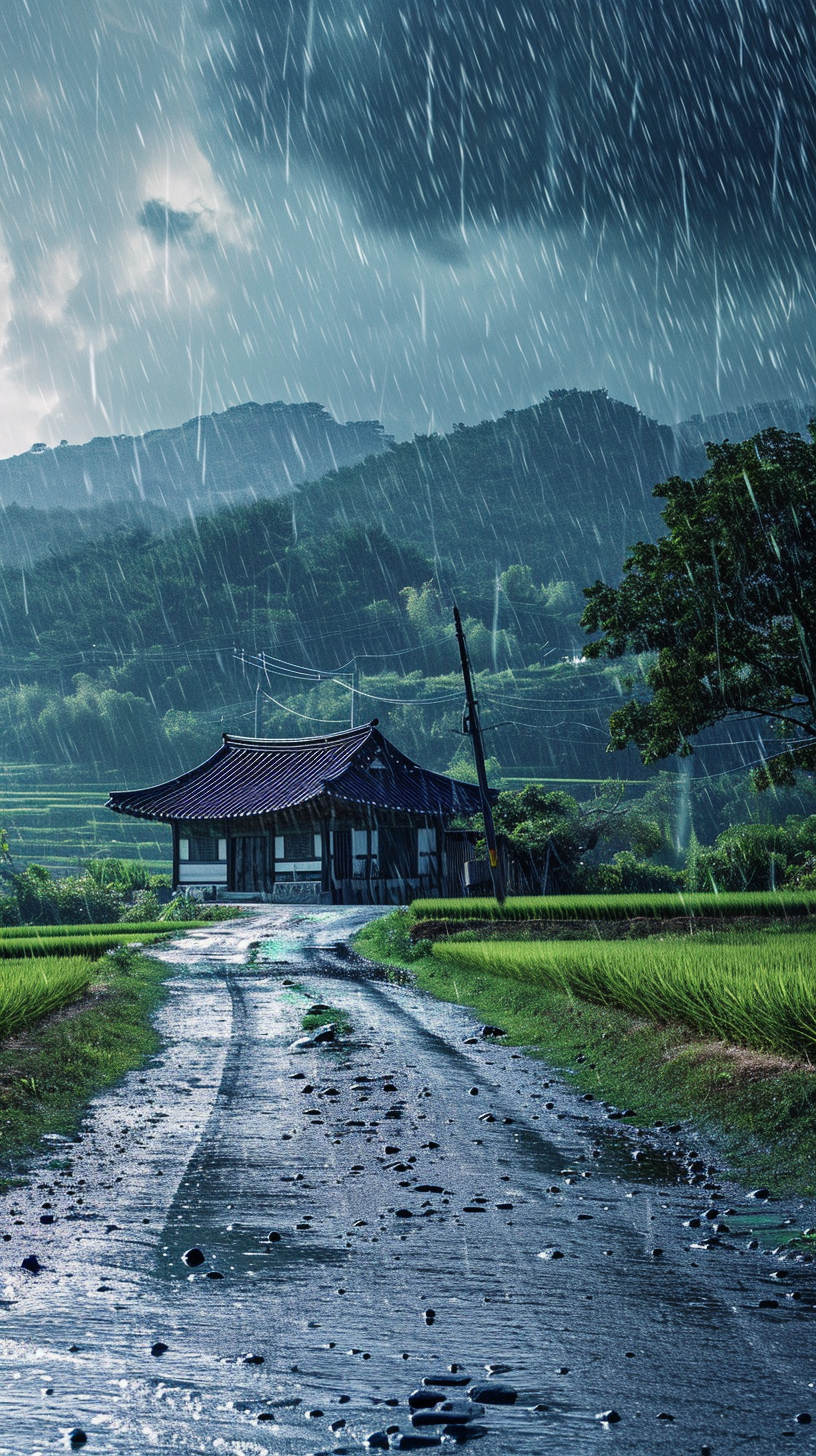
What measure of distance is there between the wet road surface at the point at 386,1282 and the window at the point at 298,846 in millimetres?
31154

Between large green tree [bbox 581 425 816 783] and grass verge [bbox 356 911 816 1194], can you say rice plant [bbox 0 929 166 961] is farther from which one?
large green tree [bbox 581 425 816 783]

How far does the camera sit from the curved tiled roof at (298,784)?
39.3 meters

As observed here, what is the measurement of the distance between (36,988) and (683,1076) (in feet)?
22.0

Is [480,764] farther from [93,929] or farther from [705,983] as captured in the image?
[705,983]

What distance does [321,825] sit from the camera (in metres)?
39.8

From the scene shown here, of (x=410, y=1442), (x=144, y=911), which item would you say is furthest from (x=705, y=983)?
(x=144, y=911)

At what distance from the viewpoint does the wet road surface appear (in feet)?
11.5

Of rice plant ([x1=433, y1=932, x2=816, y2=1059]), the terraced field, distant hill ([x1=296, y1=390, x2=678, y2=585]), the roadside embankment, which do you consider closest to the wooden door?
the terraced field

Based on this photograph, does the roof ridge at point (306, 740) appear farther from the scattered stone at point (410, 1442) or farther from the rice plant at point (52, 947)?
the scattered stone at point (410, 1442)

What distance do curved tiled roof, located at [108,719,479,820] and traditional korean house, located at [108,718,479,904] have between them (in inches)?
2.4

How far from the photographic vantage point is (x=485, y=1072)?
33.8 ft

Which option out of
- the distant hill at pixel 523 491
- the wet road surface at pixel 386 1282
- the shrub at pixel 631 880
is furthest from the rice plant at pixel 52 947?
the distant hill at pixel 523 491

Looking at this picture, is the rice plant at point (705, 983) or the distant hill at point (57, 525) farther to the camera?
the distant hill at point (57, 525)

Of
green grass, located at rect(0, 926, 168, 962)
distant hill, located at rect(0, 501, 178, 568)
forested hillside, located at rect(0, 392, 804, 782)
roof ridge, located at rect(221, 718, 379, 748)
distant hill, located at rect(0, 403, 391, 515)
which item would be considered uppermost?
distant hill, located at rect(0, 403, 391, 515)
